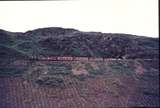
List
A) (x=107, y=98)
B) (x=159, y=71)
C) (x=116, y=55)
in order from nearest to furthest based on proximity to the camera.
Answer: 1. (x=107, y=98)
2. (x=159, y=71)
3. (x=116, y=55)

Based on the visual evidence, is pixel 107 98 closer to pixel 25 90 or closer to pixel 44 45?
pixel 25 90

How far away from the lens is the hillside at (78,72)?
1334 cm

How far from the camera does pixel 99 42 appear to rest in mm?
19453

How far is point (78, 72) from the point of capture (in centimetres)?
1573

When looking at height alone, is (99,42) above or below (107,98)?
above

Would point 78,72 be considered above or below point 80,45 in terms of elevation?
below

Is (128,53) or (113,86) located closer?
(113,86)

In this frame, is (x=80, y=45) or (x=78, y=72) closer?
(x=78, y=72)

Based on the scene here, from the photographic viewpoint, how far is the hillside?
13344 mm

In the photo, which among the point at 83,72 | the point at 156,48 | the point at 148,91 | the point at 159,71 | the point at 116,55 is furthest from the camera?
the point at 156,48

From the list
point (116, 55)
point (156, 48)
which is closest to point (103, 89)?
point (116, 55)

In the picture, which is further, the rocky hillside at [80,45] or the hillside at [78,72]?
the rocky hillside at [80,45]

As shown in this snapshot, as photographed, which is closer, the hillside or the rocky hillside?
the hillside

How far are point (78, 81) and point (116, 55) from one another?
439 centimetres
